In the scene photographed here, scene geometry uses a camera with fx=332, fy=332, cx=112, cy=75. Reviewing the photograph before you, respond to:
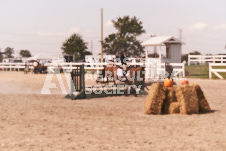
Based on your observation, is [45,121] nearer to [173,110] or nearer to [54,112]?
[54,112]

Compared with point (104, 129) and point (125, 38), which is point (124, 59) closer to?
point (104, 129)

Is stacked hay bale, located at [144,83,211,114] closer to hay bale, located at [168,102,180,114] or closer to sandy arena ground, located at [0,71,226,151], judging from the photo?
hay bale, located at [168,102,180,114]

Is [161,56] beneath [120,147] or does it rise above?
above

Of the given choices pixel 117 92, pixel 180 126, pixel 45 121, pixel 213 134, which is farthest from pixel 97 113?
pixel 117 92

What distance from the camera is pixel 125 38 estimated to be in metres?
76.2

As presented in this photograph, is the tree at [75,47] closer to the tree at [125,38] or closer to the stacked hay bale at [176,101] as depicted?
the tree at [125,38]

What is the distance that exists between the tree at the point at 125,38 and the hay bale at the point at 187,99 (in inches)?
2606

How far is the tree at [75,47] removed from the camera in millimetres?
69250

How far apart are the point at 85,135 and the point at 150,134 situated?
131 centimetres

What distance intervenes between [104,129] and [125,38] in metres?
69.7

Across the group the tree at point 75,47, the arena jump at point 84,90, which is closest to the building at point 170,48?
the arena jump at point 84,90

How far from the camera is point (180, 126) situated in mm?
7551

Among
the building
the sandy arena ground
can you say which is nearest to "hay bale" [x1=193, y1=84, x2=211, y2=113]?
the sandy arena ground

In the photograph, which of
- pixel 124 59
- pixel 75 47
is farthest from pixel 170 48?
pixel 75 47
